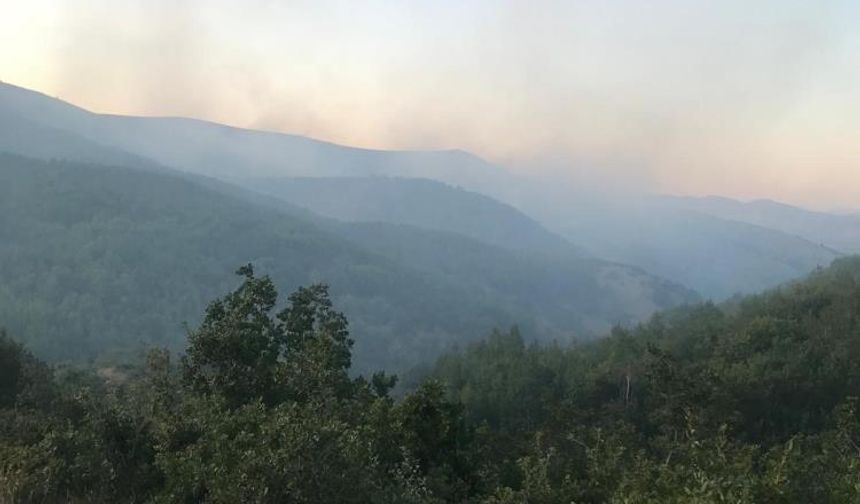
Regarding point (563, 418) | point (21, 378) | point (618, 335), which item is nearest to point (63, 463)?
point (21, 378)

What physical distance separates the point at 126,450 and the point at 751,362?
54346mm

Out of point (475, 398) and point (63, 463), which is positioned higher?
point (63, 463)

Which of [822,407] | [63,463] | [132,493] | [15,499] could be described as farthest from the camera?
[822,407]

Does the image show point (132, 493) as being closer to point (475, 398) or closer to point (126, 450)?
point (126, 450)

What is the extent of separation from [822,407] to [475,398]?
115 feet

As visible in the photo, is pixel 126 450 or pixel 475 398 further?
pixel 475 398

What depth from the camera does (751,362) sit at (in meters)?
59.0

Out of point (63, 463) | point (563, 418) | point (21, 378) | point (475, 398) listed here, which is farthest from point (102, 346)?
point (63, 463)

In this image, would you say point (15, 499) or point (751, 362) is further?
point (751, 362)

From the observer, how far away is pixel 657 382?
35.5 meters

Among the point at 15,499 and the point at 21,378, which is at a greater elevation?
the point at 15,499

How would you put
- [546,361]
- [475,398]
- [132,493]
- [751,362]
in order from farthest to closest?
[546,361], [475,398], [751,362], [132,493]

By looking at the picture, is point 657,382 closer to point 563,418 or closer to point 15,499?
point 563,418

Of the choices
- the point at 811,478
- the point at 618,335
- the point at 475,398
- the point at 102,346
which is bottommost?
the point at 102,346
